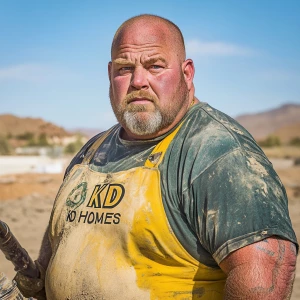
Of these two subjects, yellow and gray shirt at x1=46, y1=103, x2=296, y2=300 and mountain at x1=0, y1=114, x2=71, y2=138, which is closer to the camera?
yellow and gray shirt at x1=46, y1=103, x2=296, y2=300

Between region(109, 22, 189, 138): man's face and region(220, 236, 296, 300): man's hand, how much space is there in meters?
0.78

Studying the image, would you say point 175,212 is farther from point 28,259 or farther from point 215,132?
point 28,259

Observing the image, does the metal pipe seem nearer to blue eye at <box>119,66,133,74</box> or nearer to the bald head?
blue eye at <box>119,66,133,74</box>

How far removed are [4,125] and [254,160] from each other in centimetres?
8401

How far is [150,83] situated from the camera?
2.63 meters

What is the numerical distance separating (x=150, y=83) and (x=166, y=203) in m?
0.62

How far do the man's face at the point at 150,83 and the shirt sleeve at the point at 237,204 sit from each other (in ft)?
1.50

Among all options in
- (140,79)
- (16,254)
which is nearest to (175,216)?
(140,79)

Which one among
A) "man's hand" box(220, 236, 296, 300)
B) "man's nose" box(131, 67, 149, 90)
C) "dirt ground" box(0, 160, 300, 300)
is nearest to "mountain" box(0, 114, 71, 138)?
"dirt ground" box(0, 160, 300, 300)

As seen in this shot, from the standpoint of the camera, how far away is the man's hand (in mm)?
2088

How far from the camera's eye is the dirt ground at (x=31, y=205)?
29.6ft

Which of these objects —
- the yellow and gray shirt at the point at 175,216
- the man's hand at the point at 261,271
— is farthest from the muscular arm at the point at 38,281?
the man's hand at the point at 261,271

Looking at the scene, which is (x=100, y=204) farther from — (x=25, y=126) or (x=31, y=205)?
(x=25, y=126)

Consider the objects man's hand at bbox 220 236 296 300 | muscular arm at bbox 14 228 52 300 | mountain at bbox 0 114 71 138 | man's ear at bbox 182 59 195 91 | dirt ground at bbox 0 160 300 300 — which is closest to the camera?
man's hand at bbox 220 236 296 300
